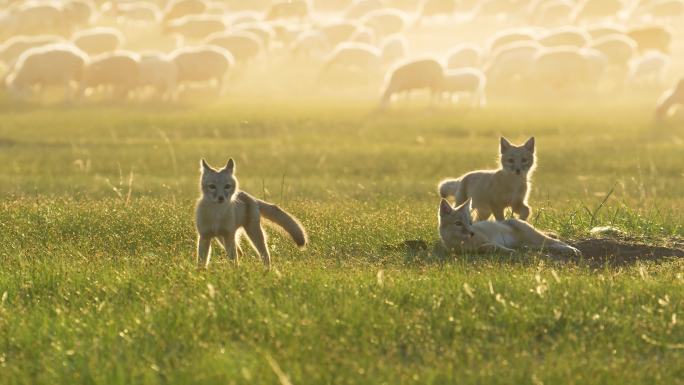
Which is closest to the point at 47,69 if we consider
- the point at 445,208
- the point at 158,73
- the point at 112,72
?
the point at 112,72

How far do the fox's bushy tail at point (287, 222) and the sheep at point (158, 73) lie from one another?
137 ft

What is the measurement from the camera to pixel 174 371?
6859mm

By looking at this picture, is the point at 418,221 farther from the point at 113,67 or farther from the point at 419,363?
the point at 113,67

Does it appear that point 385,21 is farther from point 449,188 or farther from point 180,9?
point 449,188

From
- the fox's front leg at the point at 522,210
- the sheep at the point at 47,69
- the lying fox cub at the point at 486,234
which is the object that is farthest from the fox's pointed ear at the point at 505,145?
the sheep at the point at 47,69

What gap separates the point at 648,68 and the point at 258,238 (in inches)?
2187

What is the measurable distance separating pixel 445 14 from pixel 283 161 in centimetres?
6402

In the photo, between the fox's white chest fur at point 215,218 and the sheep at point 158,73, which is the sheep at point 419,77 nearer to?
the sheep at point 158,73

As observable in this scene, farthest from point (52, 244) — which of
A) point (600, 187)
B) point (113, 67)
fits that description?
point (113, 67)

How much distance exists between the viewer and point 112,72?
169 ft

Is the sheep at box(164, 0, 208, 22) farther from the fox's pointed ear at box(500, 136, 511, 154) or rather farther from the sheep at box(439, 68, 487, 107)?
the fox's pointed ear at box(500, 136, 511, 154)

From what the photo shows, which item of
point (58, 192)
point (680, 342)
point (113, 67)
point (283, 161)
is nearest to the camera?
point (680, 342)

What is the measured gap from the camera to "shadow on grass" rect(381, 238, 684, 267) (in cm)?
1066

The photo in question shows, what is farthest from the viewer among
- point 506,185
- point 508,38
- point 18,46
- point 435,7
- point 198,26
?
point 435,7
